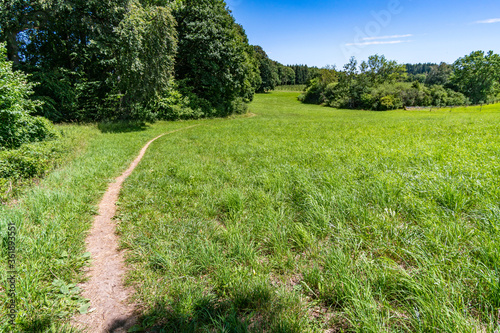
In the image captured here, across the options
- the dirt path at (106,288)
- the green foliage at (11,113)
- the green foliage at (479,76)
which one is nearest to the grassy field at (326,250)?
the dirt path at (106,288)

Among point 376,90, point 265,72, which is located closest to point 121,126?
point 376,90

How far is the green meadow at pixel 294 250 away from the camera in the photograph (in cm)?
220

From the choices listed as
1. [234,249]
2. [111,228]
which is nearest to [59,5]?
[111,228]

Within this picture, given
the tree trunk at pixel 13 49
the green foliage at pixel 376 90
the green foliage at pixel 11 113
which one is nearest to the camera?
the green foliage at pixel 11 113

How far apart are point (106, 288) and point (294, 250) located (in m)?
2.71

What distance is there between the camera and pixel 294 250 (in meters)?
3.38

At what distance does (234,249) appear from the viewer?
3.32 meters

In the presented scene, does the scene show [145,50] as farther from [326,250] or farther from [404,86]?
[404,86]

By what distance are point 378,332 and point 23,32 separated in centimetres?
2709

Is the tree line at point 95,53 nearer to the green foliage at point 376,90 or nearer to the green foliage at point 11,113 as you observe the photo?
the green foliage at point 11,113

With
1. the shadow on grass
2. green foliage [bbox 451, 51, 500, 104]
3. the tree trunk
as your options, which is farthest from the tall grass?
green foliage [bbox 451, 51, 500, 104]

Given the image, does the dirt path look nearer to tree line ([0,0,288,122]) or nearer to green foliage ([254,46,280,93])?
tree line ([0,0,288,122])

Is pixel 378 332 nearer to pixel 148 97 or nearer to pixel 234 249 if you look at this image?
pixel 234 249

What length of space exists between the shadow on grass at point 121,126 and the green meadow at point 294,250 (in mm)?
14422
